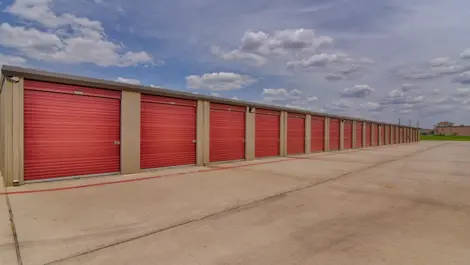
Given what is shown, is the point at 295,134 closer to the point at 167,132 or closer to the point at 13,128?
the point at 167,132

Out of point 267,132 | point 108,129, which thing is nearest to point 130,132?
point 108,129

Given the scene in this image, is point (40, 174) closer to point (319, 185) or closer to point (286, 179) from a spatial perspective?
point (286, 179)

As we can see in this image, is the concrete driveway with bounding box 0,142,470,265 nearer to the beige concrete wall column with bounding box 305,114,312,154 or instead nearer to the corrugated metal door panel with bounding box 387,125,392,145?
the beige concrete wall column with bounding box 305,114,312,154

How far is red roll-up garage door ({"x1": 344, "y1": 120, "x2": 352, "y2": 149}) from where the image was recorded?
97.5 ft

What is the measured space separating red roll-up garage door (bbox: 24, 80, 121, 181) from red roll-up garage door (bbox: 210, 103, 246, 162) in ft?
16.8

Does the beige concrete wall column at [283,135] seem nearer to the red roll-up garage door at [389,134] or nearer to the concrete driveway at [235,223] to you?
the concrete driveway at [235,223]

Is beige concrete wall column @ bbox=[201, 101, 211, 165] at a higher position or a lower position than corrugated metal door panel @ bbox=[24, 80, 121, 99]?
lower

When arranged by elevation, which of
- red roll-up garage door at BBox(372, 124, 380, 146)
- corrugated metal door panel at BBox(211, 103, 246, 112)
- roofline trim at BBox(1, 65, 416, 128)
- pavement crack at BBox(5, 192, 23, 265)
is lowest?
pavement crack at BBox(5, 192, 23, 265)

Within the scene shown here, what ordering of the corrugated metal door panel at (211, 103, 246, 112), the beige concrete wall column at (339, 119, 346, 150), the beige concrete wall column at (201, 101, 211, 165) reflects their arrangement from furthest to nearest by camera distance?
the beige concrete wall column at (339, 119, 346, 150) → the corrugated metal door panel at (211, 103, 246, 112) → the beige concrete wall column at (201, 101, 211, 165)

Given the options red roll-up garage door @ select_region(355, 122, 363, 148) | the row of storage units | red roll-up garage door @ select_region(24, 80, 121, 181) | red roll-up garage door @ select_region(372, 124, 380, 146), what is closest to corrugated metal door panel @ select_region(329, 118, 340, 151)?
red roll-up garage door @ select_region(355, 122, 363, 148)

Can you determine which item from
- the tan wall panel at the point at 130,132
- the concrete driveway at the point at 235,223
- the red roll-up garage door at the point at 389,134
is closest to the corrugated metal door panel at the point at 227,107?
the tan wall panel at the point at 130,132

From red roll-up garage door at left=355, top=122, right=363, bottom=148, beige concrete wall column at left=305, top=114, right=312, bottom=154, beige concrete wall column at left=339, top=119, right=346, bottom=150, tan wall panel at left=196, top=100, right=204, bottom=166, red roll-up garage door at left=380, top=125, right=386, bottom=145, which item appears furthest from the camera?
red roll-up garage door at left=380, top=125, right=386, bottom=145

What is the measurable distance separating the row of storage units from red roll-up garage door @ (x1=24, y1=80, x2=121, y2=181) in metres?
0.03

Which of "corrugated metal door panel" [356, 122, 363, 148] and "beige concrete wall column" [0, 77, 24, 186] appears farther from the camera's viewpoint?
"corrugated metal door panel" [356, 122, 363, 148]
